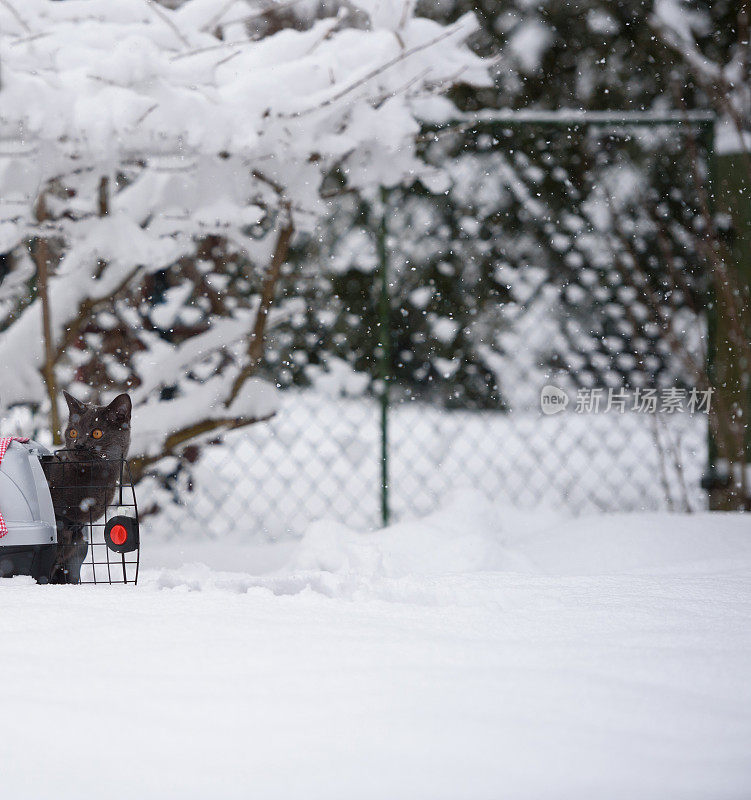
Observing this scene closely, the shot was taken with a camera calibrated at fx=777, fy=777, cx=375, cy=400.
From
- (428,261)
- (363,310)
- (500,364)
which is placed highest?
(428,261)

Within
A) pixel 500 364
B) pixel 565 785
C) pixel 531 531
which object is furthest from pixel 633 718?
pixel 500 364

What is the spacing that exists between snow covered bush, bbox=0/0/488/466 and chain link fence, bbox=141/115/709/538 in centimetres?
26

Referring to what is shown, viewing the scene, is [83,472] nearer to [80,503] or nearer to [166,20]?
[80,503]

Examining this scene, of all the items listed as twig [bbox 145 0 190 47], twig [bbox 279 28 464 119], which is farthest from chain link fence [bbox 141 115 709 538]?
twig [bbox 145 0 190 47]

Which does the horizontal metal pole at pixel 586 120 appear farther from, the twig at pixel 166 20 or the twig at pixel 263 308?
the twig at pixel 166 20

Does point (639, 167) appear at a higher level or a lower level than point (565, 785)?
higher

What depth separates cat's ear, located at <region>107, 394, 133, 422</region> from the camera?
1.48m

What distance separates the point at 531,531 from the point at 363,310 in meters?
0.88

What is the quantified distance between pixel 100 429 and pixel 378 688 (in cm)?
83

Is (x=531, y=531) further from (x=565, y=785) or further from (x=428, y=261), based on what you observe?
(x=565, y=785)

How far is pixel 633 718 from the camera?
81 cm

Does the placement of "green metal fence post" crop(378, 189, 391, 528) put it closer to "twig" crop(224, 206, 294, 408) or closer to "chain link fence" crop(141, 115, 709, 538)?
"chain link fence" crop(141, 115, 709, 538)

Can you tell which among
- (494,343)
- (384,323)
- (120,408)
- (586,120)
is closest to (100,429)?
(120,408)

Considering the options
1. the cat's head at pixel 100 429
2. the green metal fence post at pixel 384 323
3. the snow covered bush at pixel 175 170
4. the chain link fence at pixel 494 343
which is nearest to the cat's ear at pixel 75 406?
the cat's head at pixel 100 429
